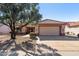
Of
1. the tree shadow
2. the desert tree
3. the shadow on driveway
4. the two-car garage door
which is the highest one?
the desert tree

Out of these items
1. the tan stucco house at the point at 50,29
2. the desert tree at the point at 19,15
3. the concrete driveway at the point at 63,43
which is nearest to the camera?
the desert tree at the point at 19,15

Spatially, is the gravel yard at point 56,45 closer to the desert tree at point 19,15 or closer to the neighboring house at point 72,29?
the neighboring house at point 72,29

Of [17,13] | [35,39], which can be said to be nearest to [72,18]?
[35,39]

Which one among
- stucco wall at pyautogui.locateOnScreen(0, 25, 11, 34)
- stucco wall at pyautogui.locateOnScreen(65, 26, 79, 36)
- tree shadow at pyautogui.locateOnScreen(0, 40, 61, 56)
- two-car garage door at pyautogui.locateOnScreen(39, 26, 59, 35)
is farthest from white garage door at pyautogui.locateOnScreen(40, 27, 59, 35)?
stucco wall at pyautogui.locateOnScreen(0, 25, 11, 34)

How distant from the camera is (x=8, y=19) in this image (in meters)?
3.24

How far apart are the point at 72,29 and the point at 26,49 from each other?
109cm

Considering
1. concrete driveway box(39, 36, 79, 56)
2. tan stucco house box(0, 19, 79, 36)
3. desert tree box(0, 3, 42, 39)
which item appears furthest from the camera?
concrete driveway box(39, 36, 79, 56)

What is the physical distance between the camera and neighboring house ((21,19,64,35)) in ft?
10.8

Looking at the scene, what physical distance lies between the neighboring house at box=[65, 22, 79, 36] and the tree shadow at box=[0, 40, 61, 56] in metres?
0.52

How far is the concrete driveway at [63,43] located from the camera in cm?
337

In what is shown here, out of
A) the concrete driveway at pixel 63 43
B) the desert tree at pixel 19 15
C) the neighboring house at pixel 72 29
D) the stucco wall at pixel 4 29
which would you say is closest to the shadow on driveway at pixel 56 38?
the concrete driveway at pixel 63 43

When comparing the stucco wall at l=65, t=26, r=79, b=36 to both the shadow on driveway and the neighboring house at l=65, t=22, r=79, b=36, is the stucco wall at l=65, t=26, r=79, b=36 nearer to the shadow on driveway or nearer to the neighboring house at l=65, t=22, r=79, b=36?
the neighboring house at l=65, t=22, r=79, b=36

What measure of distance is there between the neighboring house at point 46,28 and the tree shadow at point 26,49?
306 millimetres

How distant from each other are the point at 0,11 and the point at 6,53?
0.92 metres
